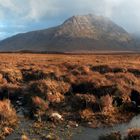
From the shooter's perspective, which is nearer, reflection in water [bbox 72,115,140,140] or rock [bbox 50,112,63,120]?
reflection in water [bbox 72,115,140,140]

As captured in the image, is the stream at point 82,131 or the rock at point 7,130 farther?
the rock at point 7,130

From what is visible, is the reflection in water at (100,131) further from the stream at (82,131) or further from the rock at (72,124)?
the rock at (72,124)

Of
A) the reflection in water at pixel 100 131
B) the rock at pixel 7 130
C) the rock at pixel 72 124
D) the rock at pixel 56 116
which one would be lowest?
the reflection in water at pixel 100 131

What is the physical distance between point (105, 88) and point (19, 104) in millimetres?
7620

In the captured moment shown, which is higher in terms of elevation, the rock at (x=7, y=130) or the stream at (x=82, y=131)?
the rock at (x=7, y=130)

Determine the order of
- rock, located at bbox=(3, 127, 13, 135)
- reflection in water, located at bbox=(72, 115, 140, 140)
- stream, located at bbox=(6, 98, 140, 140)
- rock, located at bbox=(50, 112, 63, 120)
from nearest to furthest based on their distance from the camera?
stream, located at bbox=(6, 98, 140, 140) < reflection in water, located at bbox=(72, 115, 140, 140) < rock, located at bbox=(3, 127, 13, 135) < rock, located at bbox=(50, 112, 63, 120)

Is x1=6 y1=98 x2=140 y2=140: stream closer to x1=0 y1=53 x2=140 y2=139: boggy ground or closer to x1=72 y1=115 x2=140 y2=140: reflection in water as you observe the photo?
x1=72 y1=115 x2=140 y2=140: reflection in water

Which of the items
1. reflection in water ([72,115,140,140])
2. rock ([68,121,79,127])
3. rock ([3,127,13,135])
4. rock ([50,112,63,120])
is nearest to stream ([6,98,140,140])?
reflection in water ([72,115,140,140])

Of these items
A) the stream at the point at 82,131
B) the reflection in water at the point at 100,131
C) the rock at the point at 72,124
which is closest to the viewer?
the stream at the point at 82,131

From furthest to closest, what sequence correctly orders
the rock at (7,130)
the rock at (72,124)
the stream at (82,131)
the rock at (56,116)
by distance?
the rock at (56,116) < the rock at (72,124) < the rock at (7,130) < the stream at (82,131)

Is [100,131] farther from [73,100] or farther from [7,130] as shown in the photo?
[73,100]

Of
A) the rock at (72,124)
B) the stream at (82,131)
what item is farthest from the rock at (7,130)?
the rock at (72,124)

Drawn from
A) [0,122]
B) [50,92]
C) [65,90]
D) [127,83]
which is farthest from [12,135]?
[127,83]

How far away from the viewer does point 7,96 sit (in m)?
36.8
